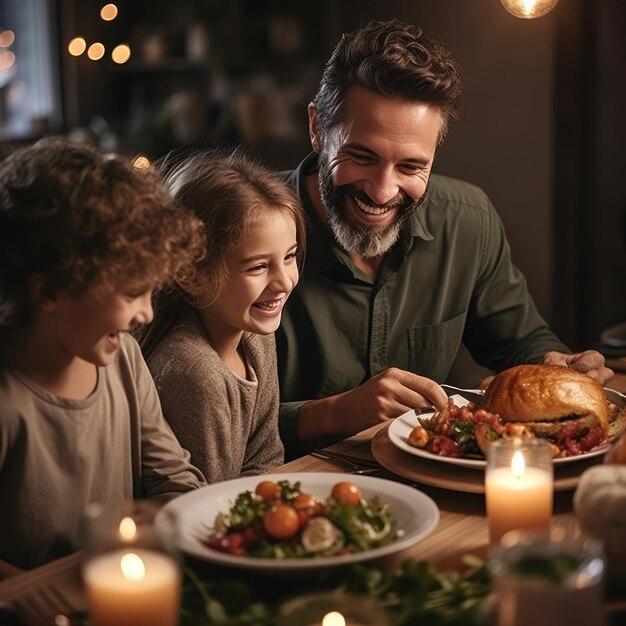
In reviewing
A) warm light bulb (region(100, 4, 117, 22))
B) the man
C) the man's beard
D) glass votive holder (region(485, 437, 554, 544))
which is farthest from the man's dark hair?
warm light bulb (region(100, 4, 117, 22))

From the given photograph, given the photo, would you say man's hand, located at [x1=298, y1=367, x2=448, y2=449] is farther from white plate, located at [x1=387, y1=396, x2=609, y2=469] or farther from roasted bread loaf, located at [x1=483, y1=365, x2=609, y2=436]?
roasted bread loaf, located at [x1=483, y1=365, x2=609, y2=436]

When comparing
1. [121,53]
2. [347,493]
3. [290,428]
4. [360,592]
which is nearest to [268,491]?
[347,493]

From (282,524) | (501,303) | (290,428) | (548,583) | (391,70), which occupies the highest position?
(391,70)

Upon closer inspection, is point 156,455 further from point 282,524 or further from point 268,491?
point 282,524

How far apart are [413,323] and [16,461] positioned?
1.28m

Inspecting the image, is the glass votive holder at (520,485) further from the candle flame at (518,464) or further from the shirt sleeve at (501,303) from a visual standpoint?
the shirt sleeve at (501,303)

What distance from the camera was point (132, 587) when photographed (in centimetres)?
91

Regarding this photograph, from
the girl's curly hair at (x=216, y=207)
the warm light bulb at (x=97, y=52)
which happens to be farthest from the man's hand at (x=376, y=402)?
the warm light bulb at (x=97, y=52)

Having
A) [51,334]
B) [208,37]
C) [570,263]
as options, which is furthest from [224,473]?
[208,37]

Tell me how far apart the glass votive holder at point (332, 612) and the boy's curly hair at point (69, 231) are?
1.78 feet

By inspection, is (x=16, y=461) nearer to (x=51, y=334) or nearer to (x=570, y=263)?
(x=51, y=334)

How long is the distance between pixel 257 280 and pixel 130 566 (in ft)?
3.35

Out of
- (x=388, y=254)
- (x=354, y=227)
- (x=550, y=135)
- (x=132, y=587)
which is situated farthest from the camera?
(x=550, y=135)

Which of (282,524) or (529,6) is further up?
(529,6)
